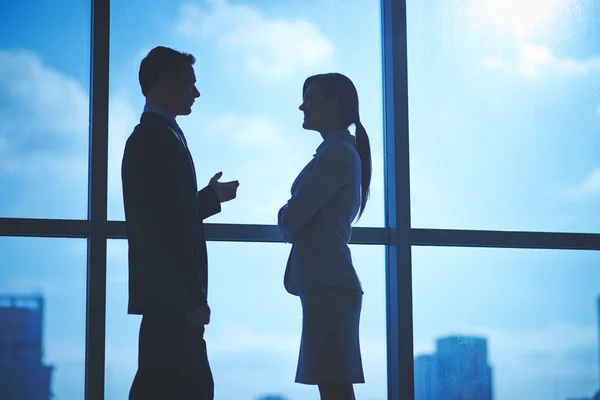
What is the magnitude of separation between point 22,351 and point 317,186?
1354mm

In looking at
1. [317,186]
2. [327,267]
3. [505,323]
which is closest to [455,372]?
[505,323]

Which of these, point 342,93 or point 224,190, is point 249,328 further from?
point 342,93

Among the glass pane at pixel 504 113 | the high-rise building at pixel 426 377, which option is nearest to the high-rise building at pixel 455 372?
the high-rise building at pixel 426 377

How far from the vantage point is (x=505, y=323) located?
353 centimetres

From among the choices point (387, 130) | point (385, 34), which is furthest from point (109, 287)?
point (385, 34)

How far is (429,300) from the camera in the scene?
345 centimetres

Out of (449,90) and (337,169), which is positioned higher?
(449,90)

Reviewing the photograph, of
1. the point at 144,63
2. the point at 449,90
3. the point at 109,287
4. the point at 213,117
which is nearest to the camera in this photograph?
the point at 144,63

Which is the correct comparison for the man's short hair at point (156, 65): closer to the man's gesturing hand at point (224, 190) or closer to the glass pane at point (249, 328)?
the man's gesturing hand at point (224, 190)

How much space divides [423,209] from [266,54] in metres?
0.93

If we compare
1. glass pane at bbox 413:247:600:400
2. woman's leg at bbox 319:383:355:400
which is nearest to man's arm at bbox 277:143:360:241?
woman's leg at bbox 319:383:355:400

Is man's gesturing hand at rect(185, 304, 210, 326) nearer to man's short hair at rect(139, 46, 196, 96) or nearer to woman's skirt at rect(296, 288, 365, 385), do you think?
woman's skirt at rect(296, 288, 365, 385)

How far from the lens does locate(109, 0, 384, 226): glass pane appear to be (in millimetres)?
3258

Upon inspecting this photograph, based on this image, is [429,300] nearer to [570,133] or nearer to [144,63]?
[570,133]
